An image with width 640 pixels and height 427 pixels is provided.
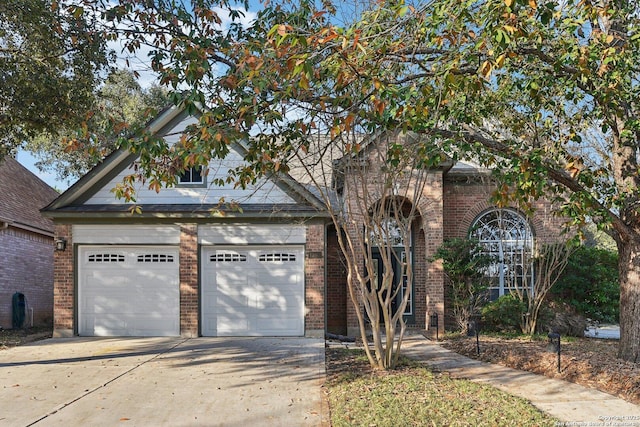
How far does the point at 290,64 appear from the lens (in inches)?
252

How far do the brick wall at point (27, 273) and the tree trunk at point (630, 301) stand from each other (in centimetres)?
1553

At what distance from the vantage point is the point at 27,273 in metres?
19.2

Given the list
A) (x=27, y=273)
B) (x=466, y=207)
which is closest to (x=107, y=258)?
(x=27, y=273)

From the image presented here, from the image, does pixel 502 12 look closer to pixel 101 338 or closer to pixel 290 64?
pixel 290 64

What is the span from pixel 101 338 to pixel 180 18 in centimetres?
775

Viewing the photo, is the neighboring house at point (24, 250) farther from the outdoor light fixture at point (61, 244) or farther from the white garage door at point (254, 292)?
the white garage door at point (254, 292)

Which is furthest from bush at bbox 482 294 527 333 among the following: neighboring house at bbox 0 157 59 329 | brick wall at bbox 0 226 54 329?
brick wall at bbox 0 226 54 329

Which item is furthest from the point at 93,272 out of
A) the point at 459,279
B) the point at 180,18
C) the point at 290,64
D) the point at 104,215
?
the point at 290,64

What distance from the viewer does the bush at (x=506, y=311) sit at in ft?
50.4

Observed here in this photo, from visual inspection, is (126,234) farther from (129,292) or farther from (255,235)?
(255,235)

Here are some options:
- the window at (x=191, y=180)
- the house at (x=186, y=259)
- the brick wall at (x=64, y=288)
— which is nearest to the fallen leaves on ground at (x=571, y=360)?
the house at (x=186, y=259)

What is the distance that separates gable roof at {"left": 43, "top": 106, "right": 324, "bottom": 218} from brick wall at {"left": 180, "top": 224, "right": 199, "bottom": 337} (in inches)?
20.9

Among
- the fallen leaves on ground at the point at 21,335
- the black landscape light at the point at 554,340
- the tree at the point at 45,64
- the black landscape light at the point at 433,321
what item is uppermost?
the tree at the point at 45,64

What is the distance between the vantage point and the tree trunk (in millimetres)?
10336
